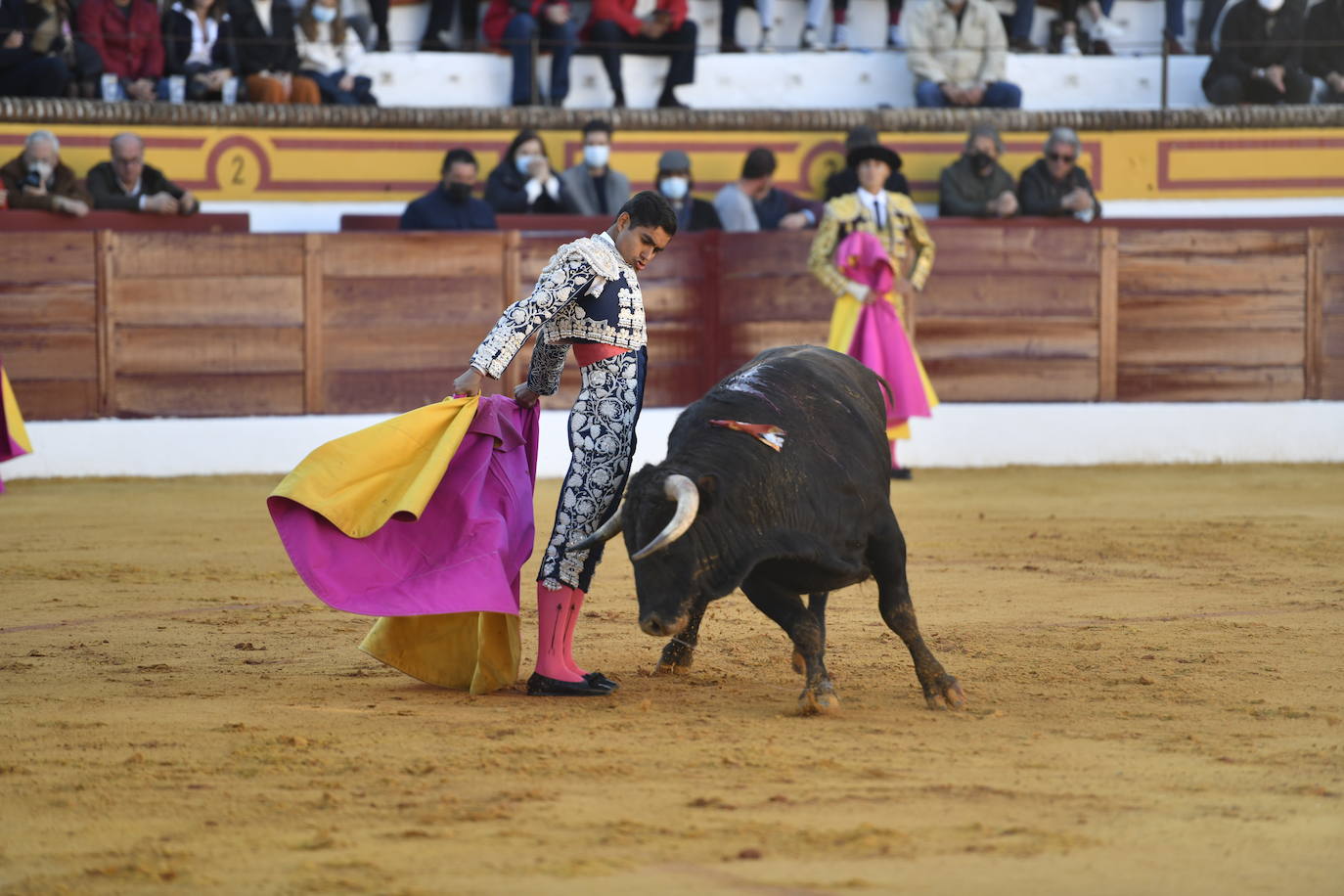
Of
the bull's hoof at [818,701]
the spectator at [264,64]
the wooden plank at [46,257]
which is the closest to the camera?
the bull's hoof at [818,701]

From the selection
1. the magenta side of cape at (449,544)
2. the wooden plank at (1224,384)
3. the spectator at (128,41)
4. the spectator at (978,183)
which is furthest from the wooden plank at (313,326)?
the magenta side of cape at (449,544)

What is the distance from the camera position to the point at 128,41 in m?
10.0

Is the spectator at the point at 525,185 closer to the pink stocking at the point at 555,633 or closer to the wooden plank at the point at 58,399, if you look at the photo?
the wooden plank at the point at 58,399

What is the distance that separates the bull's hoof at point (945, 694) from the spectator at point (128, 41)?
727 cm

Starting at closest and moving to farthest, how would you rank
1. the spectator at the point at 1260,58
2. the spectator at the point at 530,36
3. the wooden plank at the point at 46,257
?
the wooden plank at the point at 46,257 → the spectator at the point at 530,36 → the spectator at the point at 1260,58

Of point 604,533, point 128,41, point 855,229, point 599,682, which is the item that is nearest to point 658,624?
point 604,533

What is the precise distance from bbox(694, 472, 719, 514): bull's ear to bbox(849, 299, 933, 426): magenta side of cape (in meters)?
4.92

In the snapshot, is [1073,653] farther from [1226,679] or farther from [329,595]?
[329,595]

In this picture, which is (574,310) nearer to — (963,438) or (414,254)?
(414,254)

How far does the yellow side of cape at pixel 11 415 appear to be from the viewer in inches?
325

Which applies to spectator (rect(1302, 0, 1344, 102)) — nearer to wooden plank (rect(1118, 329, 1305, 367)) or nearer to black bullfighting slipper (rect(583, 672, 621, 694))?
wooden plank (rect(1118, 329, 1305, 367))

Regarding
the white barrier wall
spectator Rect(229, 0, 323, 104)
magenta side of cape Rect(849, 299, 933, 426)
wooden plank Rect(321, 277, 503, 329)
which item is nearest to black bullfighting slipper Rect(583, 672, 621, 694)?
magenta side of cape Rect(849, 299, 933, 426)

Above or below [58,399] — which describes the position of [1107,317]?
above

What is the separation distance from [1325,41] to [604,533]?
9271 millimetres
